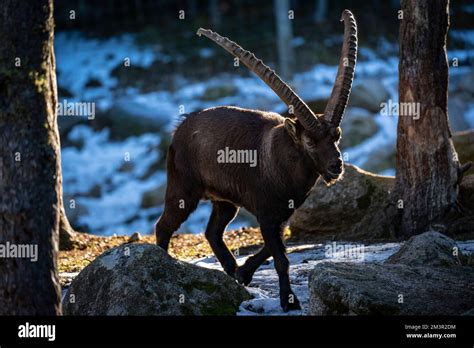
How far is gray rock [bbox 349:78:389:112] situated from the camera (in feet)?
81.9

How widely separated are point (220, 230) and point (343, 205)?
112 inches

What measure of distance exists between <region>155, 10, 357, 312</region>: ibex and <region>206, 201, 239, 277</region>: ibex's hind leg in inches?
0.5

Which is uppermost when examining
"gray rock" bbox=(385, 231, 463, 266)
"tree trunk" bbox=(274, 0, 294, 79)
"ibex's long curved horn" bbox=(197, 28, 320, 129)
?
"tree trunk" bbox=(274, 0, 294, 79)

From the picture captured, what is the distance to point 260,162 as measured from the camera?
31.8ft

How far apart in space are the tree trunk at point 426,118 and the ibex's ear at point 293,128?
310cm

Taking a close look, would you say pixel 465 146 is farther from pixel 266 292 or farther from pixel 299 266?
pixel 266 292

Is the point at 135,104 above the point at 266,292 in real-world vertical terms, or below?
above

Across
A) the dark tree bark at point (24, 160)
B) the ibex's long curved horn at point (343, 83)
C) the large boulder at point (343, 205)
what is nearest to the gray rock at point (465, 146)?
the large boulder at point (343, 205)

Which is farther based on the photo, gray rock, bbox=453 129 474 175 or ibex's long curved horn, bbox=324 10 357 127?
gray rock, bbox=453 129 474 175

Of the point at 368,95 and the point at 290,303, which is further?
the point at 368,95

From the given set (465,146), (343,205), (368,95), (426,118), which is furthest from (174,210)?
(368,95)

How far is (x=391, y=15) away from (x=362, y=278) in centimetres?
2427

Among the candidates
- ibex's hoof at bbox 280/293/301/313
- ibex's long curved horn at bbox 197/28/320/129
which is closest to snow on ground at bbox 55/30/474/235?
ibex's long curved horn at bbox 197/28/320/129

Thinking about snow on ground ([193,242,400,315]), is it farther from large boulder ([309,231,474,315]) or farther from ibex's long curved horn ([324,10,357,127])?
ibex's long curved horn ([324,10,357,127])
